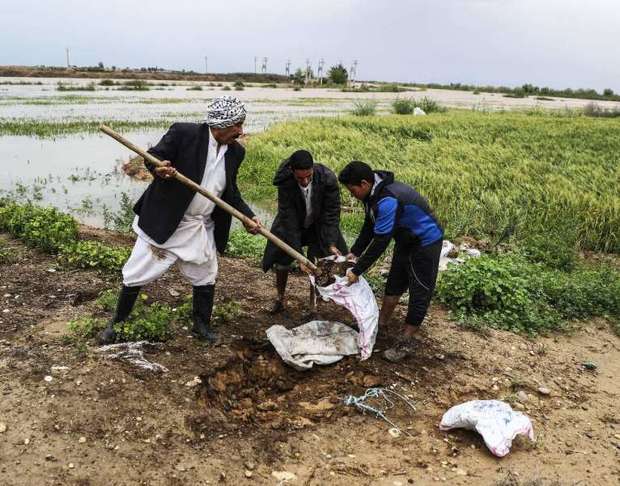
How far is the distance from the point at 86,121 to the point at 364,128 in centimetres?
849

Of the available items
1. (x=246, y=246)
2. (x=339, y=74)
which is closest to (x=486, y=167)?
(x=246, y=246)

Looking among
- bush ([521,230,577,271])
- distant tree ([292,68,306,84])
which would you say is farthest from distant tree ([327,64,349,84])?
bush ([521,230,577,271])

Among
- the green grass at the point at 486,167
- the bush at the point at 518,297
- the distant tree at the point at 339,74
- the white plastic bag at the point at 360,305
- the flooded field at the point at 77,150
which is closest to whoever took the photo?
the white plastic bag at the point at 360,305

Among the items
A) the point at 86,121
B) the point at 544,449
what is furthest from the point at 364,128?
the point at 544,449

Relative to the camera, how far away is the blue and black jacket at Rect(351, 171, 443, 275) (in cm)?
330

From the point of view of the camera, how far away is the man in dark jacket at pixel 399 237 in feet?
10.8

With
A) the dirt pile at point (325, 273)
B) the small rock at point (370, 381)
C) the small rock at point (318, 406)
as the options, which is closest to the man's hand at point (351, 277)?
the dirt pile at point (325, 273)

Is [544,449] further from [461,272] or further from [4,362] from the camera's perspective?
[4,362]

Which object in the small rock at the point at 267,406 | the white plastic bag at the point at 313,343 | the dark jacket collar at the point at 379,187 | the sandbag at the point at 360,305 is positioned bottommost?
the small rock at the point at 267,406

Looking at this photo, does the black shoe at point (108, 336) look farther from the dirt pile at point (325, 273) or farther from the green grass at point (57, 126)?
the green grass at point (57, 126)

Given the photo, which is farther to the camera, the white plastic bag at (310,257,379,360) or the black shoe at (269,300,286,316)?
the black shoe at (269,300,286,316)

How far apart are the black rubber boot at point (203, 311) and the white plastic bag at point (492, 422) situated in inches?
63.0

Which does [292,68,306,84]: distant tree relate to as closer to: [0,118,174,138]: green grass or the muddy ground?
[0,118,174,138]: green grass

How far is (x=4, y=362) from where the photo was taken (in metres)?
3.18
